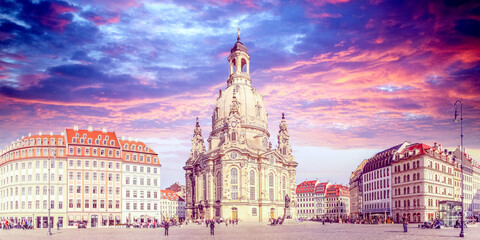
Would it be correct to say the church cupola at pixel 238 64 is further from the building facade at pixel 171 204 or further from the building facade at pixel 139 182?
the building facade at pixel 171 204

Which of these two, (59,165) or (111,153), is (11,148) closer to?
(59,165)

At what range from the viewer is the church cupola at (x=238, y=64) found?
124562 mm

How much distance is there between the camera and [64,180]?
88062 millimetres

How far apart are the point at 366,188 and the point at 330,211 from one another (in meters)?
64.2

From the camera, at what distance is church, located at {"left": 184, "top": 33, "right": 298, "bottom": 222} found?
102 m

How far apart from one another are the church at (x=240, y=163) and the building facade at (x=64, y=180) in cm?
2190

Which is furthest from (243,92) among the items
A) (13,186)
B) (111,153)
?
(13,186)

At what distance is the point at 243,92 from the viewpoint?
4700 inches

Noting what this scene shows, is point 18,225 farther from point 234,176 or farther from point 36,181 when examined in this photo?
point 234,176

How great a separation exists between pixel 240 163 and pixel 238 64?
113 feet

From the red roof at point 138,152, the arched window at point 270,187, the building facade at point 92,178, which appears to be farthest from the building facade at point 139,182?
the arched window at point 270,187

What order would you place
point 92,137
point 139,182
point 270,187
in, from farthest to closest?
point 270,187, point 139,182, point 92,137

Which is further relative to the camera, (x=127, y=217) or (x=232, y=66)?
(x=232, y=66)

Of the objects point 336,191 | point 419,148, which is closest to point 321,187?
point 336,191
